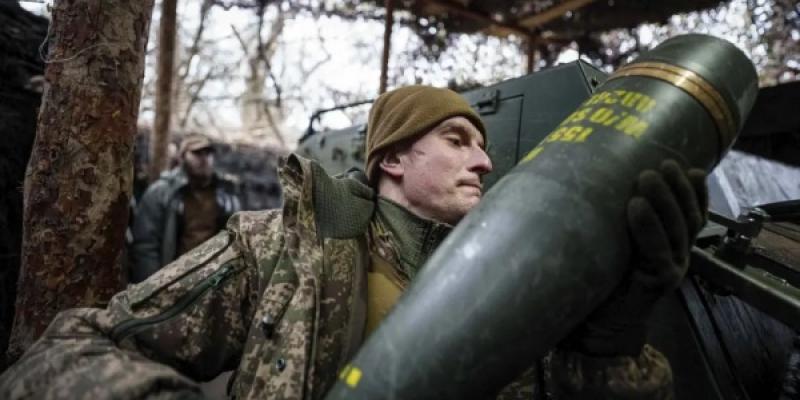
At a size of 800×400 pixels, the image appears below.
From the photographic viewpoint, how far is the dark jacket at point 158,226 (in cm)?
439

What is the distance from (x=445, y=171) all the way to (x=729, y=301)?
3.97 feet

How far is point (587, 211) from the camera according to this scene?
3.53 feet

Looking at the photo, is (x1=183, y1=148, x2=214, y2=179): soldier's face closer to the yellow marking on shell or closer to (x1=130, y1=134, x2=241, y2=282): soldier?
(x1=130, y1=134, x2=241, y2=282): soldier

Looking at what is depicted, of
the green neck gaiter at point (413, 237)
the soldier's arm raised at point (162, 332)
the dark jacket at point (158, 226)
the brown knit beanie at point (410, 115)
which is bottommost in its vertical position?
the dark jacket at point (158, 226)

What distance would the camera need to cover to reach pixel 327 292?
148 centimetres

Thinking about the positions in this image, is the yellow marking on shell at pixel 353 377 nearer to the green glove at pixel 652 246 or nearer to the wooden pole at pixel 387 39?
the green glove at pixel 652 246

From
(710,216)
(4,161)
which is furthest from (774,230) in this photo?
(4,161)

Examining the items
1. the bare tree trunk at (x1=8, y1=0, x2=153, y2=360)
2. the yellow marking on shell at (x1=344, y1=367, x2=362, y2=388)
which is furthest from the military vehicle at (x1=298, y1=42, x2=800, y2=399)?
the bare tree trunk at (x1=8, y1=0, x2=153, y2=360)

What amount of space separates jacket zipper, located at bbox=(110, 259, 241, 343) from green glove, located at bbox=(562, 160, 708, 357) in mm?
1037

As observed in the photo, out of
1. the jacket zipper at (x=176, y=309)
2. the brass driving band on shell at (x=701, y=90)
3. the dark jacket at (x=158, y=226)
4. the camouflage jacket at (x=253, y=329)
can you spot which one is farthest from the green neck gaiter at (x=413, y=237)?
the dark jacket at (x=158, y=226)

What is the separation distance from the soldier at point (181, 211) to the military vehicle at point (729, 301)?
A: 3.54 m

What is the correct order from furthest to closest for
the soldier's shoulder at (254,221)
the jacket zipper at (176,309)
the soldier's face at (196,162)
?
the soldier's face at (196,162), the soldier's shoulder at (254,221), the jacket zipper at (176,309)

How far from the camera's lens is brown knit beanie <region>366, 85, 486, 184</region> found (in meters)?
1.85

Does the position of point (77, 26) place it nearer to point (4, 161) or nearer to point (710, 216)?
point (4, 161)
